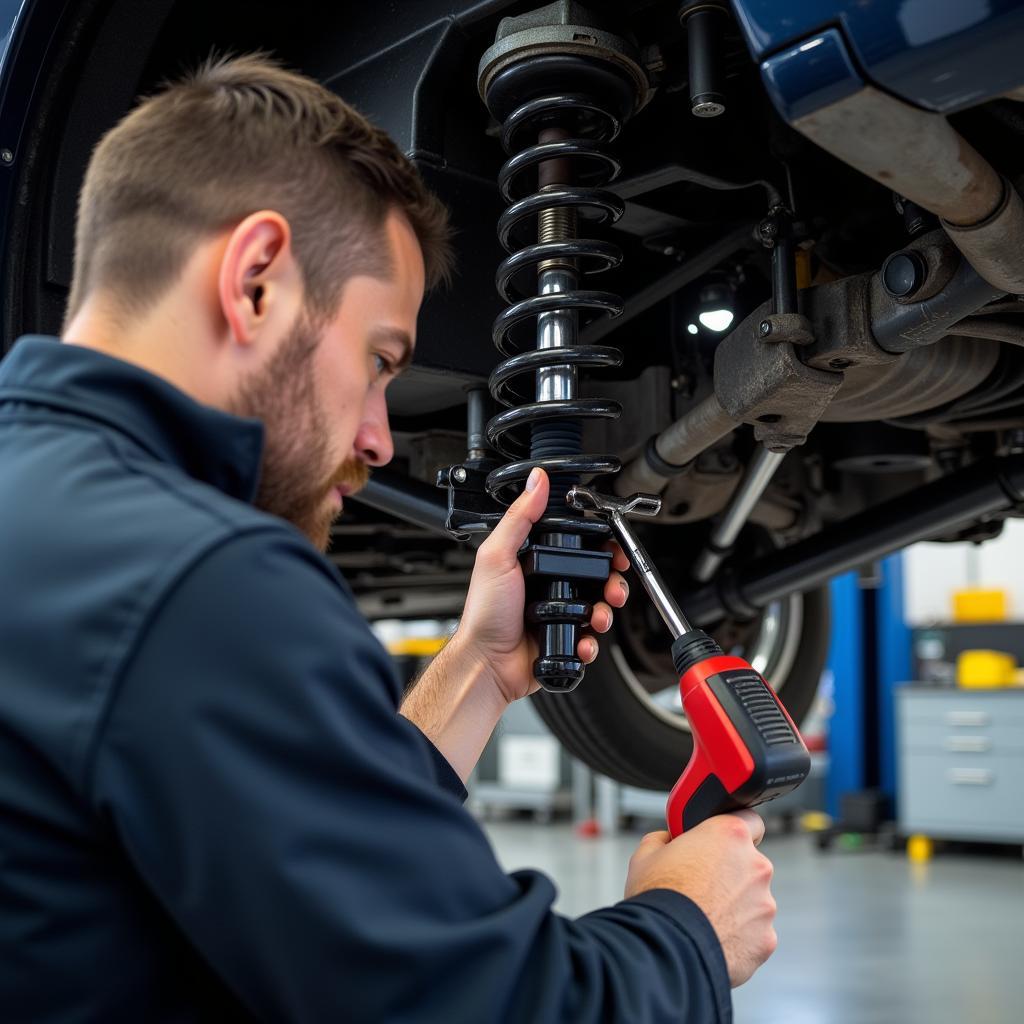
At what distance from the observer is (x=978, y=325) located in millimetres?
1261

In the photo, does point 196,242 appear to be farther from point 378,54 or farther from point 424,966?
point 378,54

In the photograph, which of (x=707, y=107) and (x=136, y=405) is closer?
(x=136, y=405)

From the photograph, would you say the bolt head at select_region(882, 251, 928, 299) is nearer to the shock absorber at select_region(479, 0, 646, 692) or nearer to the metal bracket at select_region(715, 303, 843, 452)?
the metal bracket at select_region(715, 303, 843, 452)

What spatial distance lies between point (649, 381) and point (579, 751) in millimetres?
851

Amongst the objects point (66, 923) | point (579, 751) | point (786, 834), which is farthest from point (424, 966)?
point (786, 834)

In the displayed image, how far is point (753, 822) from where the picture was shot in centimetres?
89

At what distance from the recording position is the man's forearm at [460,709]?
119 cm

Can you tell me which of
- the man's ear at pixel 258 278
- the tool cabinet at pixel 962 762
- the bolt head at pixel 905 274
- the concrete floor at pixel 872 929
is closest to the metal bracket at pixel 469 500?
the bolt head at pixel 905 274

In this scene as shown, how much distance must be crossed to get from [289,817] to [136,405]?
25cm

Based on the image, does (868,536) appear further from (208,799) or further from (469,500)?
(208,799)

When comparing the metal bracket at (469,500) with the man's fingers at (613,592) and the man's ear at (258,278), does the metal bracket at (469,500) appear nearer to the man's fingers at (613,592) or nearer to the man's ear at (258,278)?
the man's fingers at (613,592)

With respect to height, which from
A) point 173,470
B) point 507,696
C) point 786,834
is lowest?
point 786,834

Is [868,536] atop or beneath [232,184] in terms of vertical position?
beneath

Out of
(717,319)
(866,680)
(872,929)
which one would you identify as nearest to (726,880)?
(717,319)
